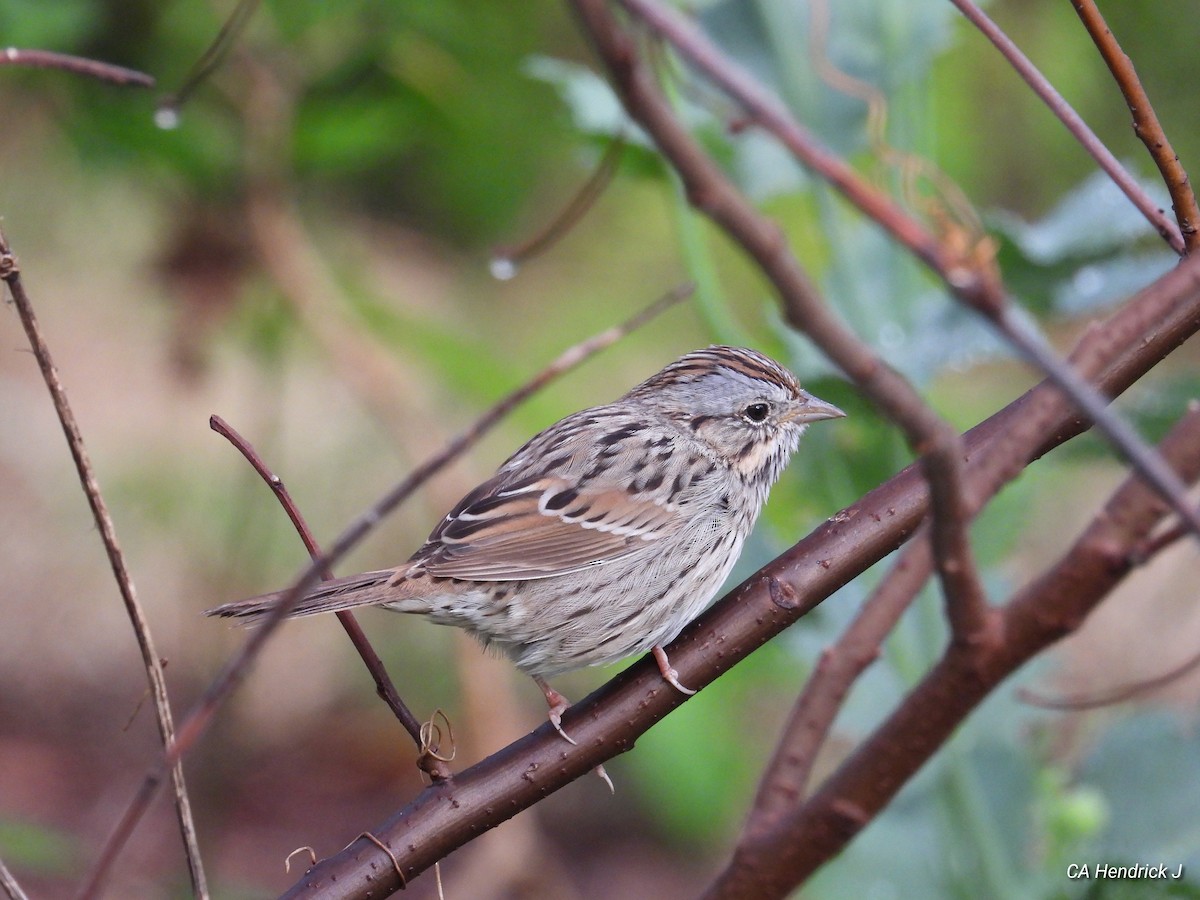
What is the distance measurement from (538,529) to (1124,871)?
1.87 meters

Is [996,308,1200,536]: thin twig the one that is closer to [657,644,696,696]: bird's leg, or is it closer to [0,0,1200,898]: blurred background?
[657,644,696,696]: bird's leg

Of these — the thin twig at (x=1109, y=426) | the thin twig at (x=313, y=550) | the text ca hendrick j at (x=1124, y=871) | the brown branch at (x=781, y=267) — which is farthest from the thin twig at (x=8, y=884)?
the text ca hendrick j at (x=1124, y=871)

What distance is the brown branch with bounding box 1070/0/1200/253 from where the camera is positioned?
2.23 metres

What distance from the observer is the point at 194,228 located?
5.65m

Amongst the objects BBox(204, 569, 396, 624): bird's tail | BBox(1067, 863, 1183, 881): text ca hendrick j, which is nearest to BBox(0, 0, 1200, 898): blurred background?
BBox(1067, 863, 1183, 881): text ca hendrick j

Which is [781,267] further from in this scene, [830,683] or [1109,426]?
[830,683]

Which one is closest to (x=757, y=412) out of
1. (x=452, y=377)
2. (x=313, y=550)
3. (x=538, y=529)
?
(x=538, y=529)

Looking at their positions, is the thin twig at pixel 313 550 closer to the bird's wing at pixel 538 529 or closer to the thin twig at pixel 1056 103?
the bird's wing at pixel 538 529

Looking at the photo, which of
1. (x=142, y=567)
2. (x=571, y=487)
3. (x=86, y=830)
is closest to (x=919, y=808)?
(x=571, y=487)

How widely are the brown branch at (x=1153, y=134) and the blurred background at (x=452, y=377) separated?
1.55 meters

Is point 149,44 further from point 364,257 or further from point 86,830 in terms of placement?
point 86,830

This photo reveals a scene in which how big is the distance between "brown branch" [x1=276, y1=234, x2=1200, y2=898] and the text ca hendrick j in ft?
4.42

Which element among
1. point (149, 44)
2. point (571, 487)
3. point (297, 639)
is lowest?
point (571, 487)

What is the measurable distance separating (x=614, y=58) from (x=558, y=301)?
6.49 m
